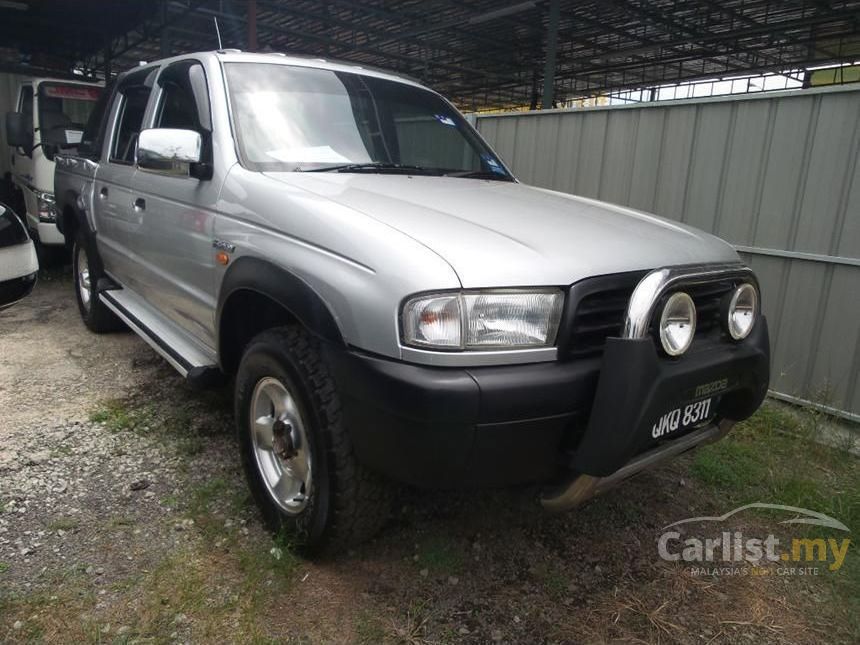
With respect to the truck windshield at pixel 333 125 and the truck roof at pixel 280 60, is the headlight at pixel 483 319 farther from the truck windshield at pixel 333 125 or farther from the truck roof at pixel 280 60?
the truck roof at pixel 280 60

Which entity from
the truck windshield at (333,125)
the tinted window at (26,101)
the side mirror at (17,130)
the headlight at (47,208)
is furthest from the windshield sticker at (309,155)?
the tinted window at (26,101)

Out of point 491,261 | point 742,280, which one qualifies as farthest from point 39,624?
point 742,280

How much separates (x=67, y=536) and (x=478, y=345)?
1.82 meters

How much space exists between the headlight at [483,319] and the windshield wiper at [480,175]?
55.8 inches

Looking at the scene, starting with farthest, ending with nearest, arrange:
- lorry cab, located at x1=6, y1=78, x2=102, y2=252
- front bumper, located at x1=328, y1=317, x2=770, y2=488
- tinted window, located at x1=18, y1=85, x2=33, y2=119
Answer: tinted window, located at x1=18, y1=85, x2=33, y2=119, lorry cab, located at x1=6, y1=78, x2=102, y2=252, front bumper, located at x1=328, y1=317, x2=770, y2=488

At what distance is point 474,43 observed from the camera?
14992 millimetres

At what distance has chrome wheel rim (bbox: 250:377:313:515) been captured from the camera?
7.47 feet

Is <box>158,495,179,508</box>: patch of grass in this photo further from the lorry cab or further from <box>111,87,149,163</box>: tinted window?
the lorry cab

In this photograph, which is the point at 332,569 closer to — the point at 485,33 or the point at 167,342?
the point at 167,342

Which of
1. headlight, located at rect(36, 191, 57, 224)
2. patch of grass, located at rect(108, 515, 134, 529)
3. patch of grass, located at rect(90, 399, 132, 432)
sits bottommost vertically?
patch of grass, located at rect(108, 515, 134, 529)

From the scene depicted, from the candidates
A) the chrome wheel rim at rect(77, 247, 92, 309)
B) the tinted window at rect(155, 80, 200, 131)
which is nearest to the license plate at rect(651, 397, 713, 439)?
the tinted window at rect(155, 80, 200, 131)

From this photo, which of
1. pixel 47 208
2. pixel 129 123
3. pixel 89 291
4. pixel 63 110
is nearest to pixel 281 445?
pixel 129 123

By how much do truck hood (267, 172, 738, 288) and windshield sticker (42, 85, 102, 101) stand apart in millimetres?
6673

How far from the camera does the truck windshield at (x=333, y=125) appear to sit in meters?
2.68
